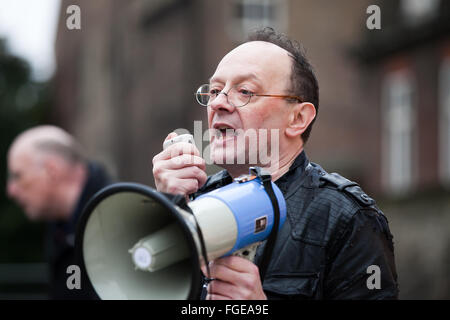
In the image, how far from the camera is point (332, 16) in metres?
18.9

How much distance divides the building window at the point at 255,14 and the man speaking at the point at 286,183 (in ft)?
51.3

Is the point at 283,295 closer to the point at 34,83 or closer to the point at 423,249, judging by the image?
the point at 423,249

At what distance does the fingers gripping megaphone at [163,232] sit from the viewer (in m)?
1.66

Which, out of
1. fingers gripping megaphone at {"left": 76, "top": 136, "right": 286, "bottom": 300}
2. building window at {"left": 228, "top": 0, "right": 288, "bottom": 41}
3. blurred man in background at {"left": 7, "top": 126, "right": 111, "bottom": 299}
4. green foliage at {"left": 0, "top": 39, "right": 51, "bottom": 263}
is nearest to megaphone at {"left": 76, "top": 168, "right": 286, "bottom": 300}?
fingers gripping megaphone at {"left": 76, "top": 136, "right": 286, "bottom": 300}

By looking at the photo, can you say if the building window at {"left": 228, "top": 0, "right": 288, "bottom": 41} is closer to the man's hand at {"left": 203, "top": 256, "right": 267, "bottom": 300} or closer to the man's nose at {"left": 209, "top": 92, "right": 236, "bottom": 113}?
the man's nose at {"left": 209, "top": 92, "right": 236, "bottom": 113}

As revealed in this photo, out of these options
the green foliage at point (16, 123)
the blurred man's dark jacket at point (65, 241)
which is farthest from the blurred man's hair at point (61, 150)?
the green foliage at point (16, 123)

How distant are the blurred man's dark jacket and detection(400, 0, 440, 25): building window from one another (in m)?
11.3

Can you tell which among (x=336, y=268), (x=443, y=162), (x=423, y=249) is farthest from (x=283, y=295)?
(x=443, y=162)

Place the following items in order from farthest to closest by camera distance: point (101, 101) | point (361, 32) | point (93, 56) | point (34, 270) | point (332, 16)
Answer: point (93, 56) → point (101, 101) → point (332, 16) → point (361, 32) → point (34, 270)

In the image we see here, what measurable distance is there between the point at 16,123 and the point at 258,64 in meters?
29.3

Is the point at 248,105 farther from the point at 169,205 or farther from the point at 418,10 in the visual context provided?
the point at 418,10

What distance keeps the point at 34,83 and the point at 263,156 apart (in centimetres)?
3379

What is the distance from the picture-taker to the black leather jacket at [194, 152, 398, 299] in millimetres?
1865

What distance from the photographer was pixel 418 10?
15758mm
